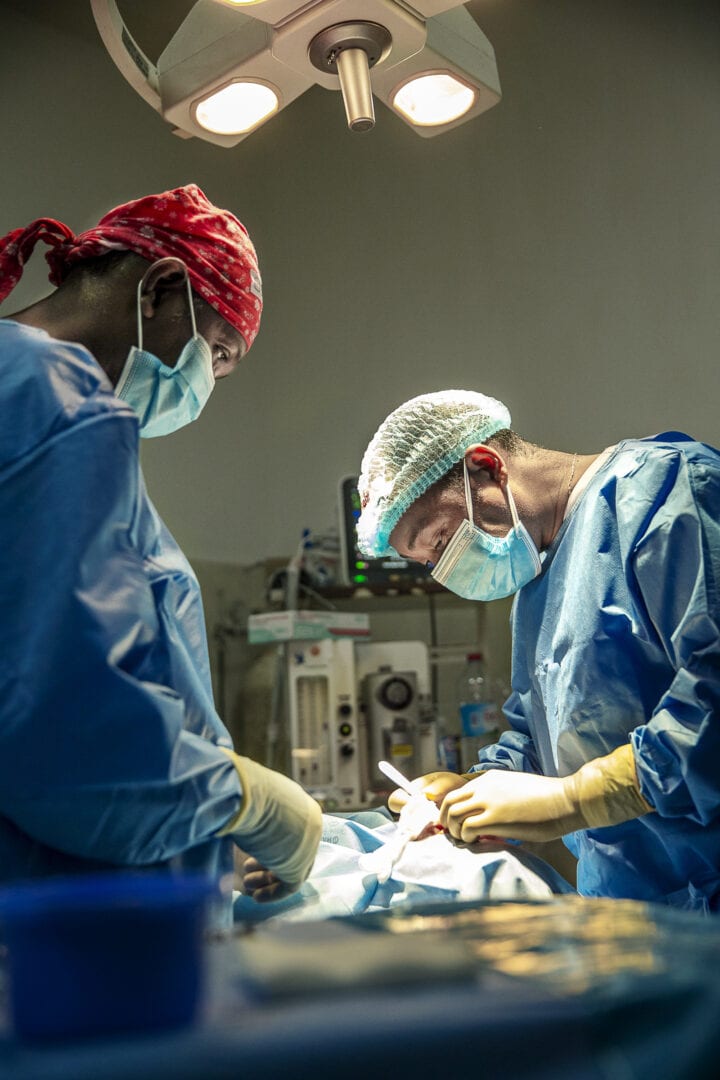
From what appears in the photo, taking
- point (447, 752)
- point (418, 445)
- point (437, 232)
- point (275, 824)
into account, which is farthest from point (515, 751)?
point (437, 232)

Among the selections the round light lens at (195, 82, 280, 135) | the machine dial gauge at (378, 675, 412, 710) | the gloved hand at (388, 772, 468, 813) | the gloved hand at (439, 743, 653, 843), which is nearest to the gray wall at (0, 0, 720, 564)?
the machine dial gauge at (378, 675, 412, 710)

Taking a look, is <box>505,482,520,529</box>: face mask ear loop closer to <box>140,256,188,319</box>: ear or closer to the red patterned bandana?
the red patterned bandana

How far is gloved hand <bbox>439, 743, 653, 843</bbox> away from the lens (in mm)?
1389

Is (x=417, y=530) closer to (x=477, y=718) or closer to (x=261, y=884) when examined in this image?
(x=261, y=884)

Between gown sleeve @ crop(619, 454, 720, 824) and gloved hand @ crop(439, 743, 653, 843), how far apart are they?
5 cm

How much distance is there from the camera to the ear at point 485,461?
1.83m

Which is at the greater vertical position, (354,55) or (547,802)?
(354,55)

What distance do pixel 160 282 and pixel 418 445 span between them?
588 millimetres

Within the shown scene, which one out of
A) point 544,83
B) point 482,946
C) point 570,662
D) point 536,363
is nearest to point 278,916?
point 570,662

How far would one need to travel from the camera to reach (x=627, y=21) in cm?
406

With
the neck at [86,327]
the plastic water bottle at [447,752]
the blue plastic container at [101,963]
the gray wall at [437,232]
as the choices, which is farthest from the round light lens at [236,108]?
the plastic water bottle at [447,752]

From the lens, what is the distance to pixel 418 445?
184 cm

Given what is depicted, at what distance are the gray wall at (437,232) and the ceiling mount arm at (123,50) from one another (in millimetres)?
1938

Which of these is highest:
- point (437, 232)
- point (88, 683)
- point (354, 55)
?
point (437, 232)
